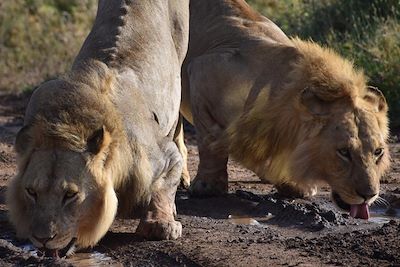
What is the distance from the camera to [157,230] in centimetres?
656

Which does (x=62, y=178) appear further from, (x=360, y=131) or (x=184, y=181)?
(x=184, y=181)

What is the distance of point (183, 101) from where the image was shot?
28.7ft

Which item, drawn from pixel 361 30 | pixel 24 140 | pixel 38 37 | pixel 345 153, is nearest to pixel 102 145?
pixel 24 140

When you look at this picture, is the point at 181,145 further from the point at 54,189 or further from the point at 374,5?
the point at 374,5

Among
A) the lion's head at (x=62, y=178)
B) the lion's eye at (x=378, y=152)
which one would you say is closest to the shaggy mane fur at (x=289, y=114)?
the lion's eye at (x=378, y=152)

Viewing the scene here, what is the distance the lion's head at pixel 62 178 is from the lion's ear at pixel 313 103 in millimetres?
1616

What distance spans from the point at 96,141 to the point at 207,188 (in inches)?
89.2

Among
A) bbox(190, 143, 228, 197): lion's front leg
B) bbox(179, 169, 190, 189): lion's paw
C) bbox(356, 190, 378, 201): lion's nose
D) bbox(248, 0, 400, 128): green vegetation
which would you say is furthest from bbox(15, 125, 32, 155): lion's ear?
bbox(248, 0, 400, 128): green vegetation

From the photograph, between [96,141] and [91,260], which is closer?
[96,141]

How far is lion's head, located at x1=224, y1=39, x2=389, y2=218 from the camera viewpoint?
268 inches

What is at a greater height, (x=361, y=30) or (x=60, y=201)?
(x=361, y=30)

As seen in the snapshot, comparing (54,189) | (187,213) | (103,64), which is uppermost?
(103,64)

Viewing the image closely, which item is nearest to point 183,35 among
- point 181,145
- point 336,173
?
point 181,145

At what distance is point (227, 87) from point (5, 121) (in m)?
4.54
